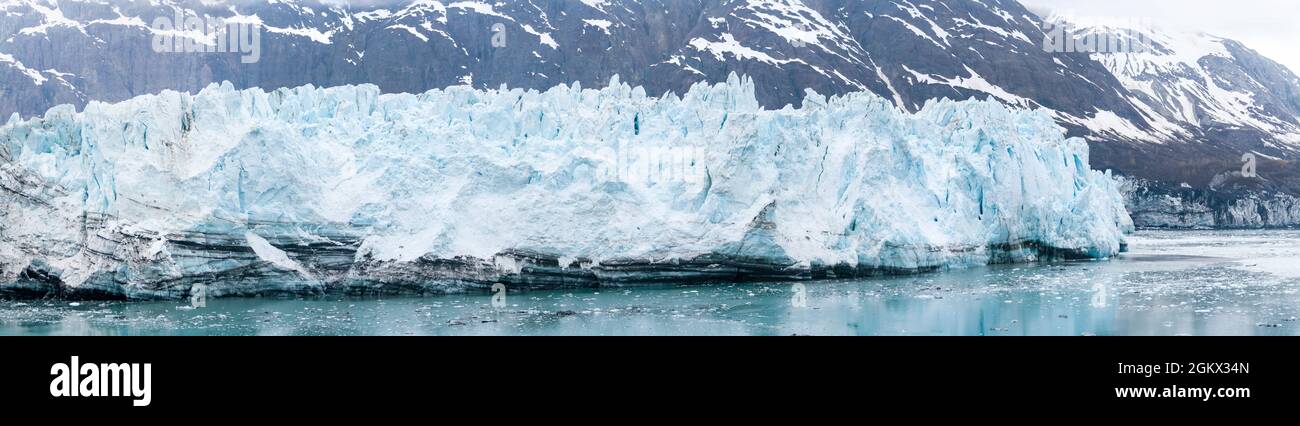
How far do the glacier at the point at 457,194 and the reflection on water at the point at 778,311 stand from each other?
0.44m

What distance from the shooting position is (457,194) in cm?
1672

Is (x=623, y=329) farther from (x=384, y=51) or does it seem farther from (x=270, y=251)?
(x=384, y=51)

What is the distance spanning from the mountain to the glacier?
31.0 meters

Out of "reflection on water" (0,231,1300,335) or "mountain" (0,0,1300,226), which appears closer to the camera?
"reflection on water" (0,231,1300,335)

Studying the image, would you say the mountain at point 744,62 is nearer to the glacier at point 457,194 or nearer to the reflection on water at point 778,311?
the glacier at point 457,194

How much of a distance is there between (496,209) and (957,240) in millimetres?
8279

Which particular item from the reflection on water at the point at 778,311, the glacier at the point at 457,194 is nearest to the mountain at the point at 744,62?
the glacier at the point at 457,194

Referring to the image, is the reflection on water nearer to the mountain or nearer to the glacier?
the glacier

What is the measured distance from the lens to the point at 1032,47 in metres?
69.6

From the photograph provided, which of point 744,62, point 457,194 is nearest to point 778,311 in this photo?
point 457,194

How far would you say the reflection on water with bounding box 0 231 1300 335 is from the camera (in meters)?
12.8

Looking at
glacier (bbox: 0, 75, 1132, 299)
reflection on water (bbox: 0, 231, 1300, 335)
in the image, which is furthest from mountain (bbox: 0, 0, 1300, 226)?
reflection on water (bbox: 0, 231, 1300, 335)

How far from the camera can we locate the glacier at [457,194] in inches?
611
